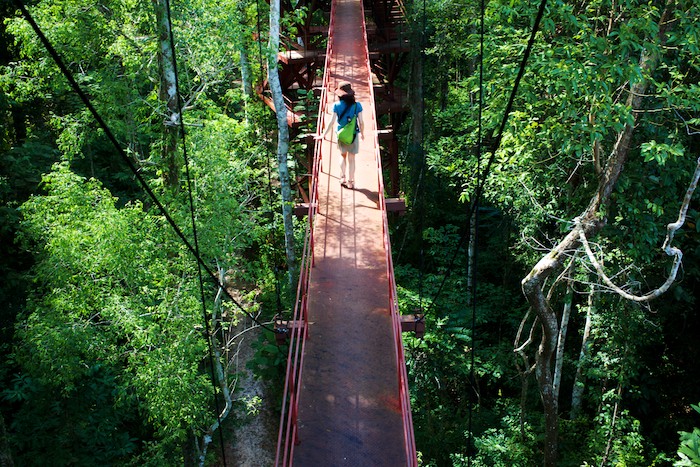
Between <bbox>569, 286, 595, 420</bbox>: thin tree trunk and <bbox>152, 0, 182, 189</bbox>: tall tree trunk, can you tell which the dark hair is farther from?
<bbox>569, 286, 595, 420</bbox>: thin tree trunk

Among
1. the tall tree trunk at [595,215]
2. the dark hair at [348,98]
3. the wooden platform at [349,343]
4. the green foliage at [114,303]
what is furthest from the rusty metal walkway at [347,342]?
the green foliage at [114,303]

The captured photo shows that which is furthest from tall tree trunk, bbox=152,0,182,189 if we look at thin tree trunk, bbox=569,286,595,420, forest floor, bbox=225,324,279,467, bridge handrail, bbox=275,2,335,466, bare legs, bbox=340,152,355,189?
thin tree trunk, bbox=569,286,595,420

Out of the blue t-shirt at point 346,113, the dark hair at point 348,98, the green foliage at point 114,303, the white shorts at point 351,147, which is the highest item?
the dark hair at point 348,98

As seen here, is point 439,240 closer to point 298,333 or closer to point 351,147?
point 351,147

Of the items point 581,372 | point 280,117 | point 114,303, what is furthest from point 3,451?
point 581,372

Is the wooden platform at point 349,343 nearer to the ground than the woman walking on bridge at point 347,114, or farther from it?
nearer to the ground

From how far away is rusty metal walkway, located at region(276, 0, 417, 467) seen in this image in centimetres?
517

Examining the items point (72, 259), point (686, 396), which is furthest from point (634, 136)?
point (72, 259)

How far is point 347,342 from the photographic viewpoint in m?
6.24

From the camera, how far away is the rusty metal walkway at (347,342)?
5168 millimetres

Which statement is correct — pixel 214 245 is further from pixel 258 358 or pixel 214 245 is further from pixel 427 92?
pixel 427 92

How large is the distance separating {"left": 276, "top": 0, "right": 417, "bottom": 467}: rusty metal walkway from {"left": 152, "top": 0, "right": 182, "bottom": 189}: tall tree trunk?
7.41ft

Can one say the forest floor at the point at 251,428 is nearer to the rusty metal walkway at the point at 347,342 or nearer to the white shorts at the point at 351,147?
the rusty metal walkway at the point at 347,342

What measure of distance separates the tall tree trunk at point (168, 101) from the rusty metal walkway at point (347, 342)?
226 cm
